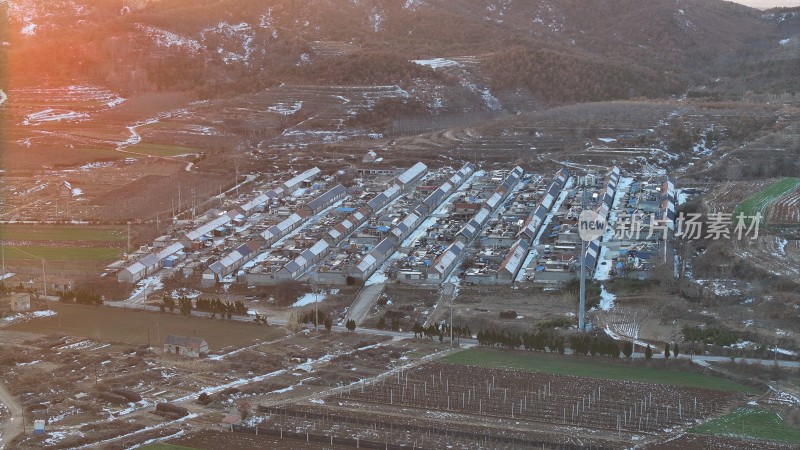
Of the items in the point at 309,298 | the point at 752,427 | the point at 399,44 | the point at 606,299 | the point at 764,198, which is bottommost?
the point at 752,427

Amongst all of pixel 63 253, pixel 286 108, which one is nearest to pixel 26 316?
pixel 63 253

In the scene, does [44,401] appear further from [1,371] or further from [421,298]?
[421,298]

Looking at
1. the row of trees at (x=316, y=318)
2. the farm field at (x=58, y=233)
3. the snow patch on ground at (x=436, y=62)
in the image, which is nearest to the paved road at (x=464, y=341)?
the row of trees at (x=316, y=318)

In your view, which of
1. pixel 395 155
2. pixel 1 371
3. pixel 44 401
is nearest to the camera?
pixel 44 401

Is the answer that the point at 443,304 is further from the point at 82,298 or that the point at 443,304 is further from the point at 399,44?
the point at 399,44

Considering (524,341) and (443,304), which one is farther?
(443,304)

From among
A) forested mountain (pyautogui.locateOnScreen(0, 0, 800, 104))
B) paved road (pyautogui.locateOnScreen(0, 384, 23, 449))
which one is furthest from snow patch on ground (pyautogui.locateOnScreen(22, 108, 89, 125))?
paved road (pyautogui.locateOnScreen(0, 384, 23, 449))

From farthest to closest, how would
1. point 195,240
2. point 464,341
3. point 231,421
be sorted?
point 195,240
point 464,341
point 231,421

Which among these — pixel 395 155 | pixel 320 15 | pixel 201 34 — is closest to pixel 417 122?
pixel 395 155
